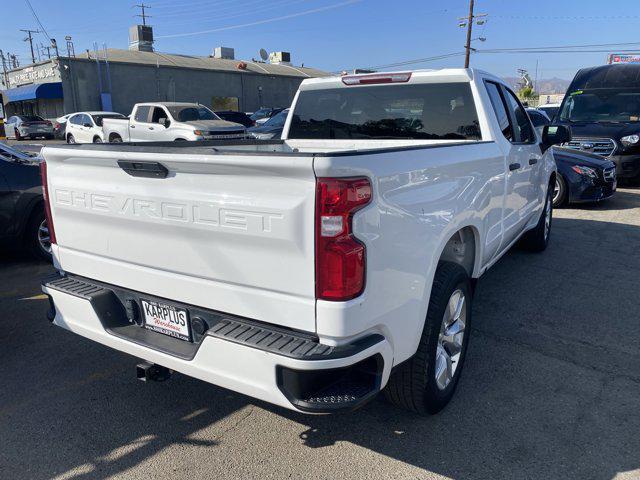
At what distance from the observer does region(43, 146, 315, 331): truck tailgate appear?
217cm

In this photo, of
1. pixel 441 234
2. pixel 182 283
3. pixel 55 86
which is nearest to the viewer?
pixel 182 283

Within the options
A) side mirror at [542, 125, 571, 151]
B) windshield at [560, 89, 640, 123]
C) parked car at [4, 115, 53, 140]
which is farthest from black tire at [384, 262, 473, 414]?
parked car at [4, 115, 53, 140]

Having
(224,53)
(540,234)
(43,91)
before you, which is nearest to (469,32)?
(224,53)

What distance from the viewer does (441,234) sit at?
276cm

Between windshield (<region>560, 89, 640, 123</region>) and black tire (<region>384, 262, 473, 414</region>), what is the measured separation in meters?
11.4

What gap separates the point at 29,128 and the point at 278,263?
100.0 ft

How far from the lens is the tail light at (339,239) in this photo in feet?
6.86

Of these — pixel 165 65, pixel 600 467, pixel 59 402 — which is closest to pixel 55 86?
pixel 165 65

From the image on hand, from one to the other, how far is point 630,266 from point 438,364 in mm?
4236

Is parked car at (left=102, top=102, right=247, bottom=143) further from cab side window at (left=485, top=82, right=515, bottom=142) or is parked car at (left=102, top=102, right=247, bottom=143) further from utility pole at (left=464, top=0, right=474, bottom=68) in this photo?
utility pole at (left=464, top=0, right=474, bottom=68)

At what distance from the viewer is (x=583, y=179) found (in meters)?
9.25

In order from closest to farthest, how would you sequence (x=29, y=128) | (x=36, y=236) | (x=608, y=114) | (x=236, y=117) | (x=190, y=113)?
(x=36, y=236) → (x=608, y=114) → (x=190, y=113) → (x=236, y=117) → (x=29, y=128)

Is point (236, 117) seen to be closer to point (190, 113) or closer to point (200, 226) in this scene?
Answer: point (190, 113)

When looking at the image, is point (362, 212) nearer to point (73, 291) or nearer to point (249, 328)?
point (249, 328)
